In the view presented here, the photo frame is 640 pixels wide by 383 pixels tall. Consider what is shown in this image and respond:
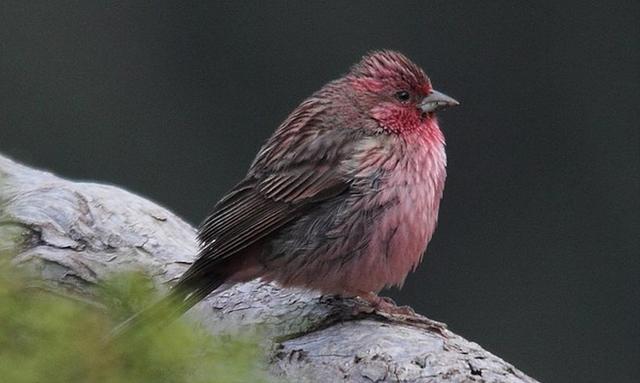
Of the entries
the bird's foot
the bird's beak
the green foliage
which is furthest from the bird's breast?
the green foliage

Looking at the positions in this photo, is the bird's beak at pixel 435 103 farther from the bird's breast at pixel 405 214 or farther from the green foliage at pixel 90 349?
the green foliage at pixel 90 349

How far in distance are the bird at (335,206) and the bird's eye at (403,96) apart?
2 centimetres

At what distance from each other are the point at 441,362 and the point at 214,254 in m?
1.18

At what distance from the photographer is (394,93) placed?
15.3ft

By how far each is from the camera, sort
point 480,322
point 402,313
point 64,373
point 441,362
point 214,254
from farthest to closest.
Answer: point 480,322 → point 214,254 → point 402,313 → point 441,362 → point 64,373

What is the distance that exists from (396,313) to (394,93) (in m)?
1.17

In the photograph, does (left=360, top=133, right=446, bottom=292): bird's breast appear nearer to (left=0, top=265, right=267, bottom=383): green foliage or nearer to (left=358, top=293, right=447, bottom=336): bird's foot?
(left=358, top=293, right=447, bottom=336): bird's foot

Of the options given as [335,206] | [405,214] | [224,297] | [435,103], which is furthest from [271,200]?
[435,103]

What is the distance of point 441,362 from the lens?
3.22 meters

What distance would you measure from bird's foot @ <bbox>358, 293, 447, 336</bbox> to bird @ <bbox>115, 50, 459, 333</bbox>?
0.02 meters

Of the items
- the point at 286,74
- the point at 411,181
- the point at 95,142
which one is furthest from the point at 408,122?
the point at 95,142

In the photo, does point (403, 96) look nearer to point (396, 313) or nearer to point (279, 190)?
point (279, 190)

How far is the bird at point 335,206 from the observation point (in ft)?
13.5

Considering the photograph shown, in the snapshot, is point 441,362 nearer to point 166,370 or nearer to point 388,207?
point 388,207
